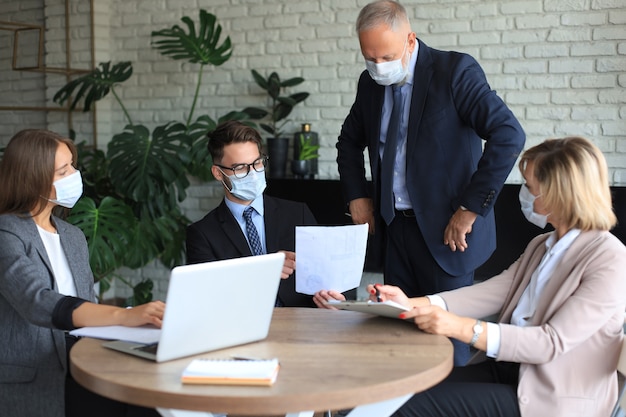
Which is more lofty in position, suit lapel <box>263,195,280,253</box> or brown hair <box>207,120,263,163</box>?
brown hair <box>207,120,263,163</box>

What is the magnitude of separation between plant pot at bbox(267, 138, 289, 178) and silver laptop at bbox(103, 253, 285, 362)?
3.11 m

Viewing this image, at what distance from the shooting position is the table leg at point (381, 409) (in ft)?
5.88

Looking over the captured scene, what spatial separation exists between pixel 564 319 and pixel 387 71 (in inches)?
46.4

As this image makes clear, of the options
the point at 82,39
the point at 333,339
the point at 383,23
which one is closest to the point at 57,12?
the point at 82,39

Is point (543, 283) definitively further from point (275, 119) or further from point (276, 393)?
point (275, 119)

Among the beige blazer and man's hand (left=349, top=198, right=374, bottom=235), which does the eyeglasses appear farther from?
the beige blazer

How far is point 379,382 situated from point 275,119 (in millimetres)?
3594

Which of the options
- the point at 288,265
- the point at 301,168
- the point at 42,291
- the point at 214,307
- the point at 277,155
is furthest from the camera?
the point at 277,155

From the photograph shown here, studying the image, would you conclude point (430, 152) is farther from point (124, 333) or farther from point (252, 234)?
point (124, 333)

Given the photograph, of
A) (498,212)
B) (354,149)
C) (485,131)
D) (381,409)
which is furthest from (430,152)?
(498,212)

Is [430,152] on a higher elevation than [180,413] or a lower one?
higher

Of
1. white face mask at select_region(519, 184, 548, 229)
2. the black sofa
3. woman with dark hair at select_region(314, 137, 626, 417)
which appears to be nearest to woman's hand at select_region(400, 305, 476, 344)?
woman with dark hair at select_region(314, 137, 626, 417)

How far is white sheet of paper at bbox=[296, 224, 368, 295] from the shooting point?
2.30 m

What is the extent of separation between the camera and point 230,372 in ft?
5.29
